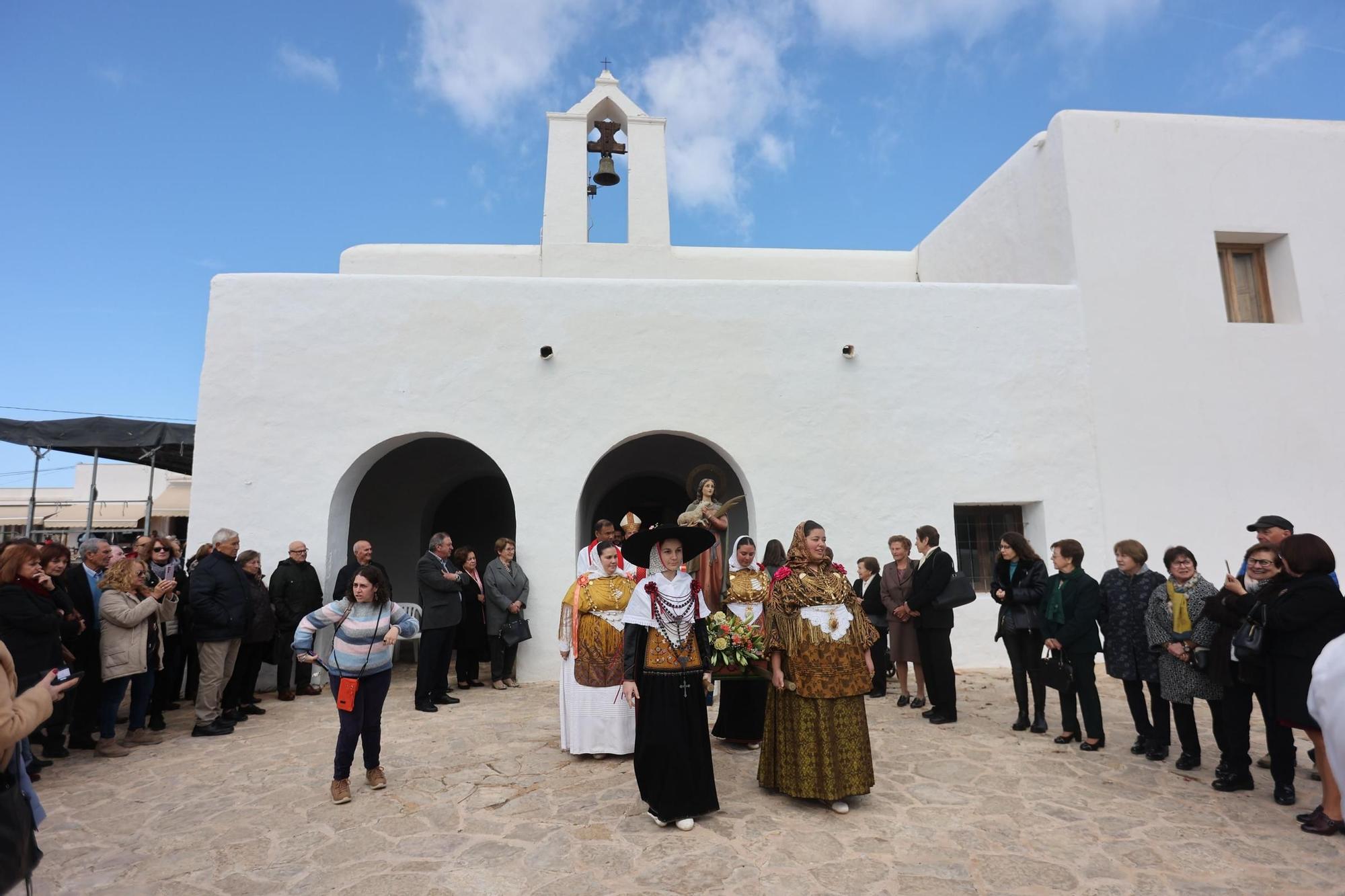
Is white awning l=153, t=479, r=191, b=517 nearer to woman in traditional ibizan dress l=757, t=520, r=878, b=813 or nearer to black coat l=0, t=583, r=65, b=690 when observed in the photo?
black coat l=0, t=583, r=65, b=690

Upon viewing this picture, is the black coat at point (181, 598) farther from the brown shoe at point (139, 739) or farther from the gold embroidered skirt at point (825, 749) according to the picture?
the gold embroidered skirt at point (825, 749)

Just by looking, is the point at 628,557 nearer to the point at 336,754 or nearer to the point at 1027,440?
the point at 336,754

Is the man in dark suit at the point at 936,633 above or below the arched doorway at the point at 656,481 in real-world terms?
below

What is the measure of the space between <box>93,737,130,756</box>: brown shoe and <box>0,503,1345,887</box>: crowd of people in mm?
26

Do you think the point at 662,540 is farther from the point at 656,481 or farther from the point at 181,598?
the point at 656,481

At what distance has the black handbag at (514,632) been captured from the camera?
8.39 m

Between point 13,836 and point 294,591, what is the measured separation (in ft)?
19.0

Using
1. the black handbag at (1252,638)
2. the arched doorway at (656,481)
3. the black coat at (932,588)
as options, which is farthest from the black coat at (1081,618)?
the arched doorway at (656,481)

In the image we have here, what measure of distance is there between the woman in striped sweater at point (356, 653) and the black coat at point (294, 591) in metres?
3.24

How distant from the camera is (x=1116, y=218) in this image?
9.82m

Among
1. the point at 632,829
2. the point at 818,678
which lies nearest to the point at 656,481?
the point at 818,678

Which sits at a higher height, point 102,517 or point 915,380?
point 915,380

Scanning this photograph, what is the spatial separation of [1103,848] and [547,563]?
612 centimetres

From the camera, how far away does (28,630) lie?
200 inches
